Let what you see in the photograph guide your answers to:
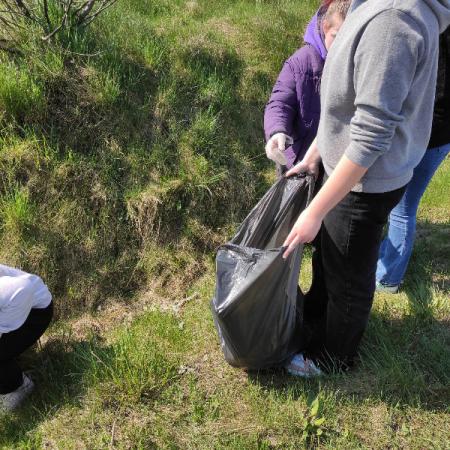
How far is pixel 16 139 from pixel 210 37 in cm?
196

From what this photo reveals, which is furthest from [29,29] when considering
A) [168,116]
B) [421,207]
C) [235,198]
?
[421,207]

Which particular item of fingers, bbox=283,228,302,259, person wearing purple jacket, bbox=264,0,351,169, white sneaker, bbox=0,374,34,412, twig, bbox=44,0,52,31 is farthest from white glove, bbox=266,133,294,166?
twig, bbox=44,0,52,31

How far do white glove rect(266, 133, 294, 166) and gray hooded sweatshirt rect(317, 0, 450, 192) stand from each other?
0.48m

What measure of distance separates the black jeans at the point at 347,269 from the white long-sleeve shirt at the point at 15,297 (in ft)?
4.43

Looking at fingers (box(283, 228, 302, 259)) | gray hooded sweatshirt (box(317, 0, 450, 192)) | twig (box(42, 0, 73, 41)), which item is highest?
twig (box(42, 0, 73, 41))

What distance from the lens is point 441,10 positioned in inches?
55.5

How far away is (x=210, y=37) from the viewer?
13.8 feet

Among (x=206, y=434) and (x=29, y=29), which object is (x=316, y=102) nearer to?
(x=206, y=434)

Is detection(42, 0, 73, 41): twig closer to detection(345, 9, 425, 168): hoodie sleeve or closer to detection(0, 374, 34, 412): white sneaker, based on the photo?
detection(0, 374, 34, 412): white sneaker

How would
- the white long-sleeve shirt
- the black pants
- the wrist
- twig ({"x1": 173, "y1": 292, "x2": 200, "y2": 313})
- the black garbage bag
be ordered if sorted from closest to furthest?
1. the wrist
2. the black garbage bag
3. the white long-sleeve shirt
4. the black pants
5. twig ({"x1": 173, "y1": 292, "x2": 200, "y2": 313})

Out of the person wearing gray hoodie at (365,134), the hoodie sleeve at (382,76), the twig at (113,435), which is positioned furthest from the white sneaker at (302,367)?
the hoodie sleeve at (382,76)

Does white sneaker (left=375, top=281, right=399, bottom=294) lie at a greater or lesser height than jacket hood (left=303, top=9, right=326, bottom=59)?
lesser

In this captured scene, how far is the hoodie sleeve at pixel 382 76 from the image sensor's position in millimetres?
1336

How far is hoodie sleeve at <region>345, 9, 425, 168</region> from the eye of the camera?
1.34 meters
